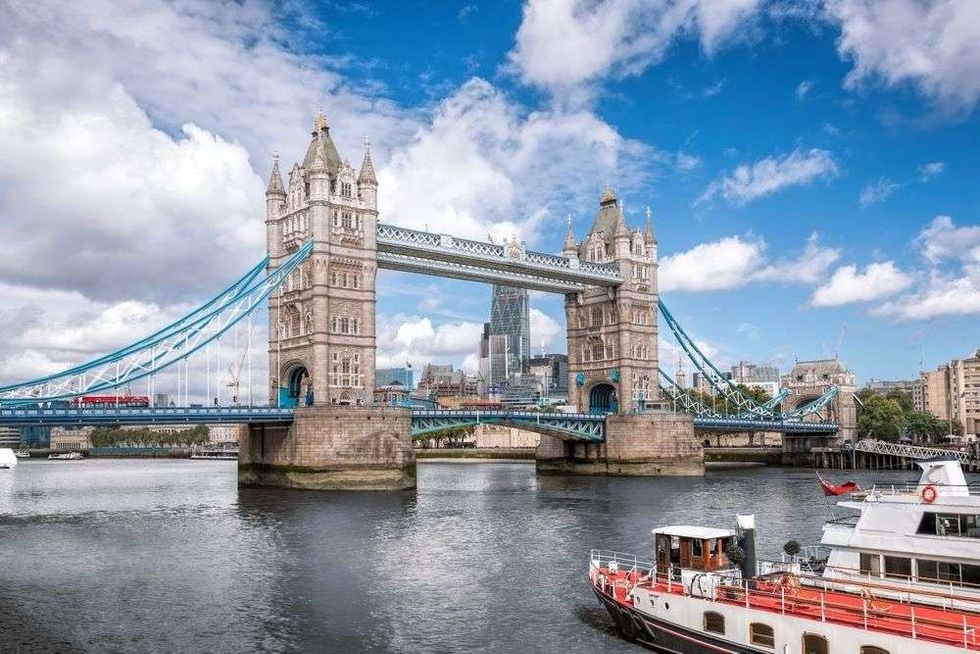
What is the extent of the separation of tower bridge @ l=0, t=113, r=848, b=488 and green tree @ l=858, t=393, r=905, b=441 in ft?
101

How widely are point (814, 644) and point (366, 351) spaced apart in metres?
54.9

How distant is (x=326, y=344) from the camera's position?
6906cm

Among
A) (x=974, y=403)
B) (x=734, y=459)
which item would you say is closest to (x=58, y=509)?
(x=734, y=459)

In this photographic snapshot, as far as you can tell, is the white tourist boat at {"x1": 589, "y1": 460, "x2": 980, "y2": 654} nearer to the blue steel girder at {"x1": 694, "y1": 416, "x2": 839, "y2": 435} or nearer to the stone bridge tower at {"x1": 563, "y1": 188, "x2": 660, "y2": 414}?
the stone bridge tower at {"x1": 563, "y1": 188, "x2": 660, "y2": 414}

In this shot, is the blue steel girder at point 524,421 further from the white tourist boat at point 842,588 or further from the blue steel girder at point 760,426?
the white tourist boat at point 842,588

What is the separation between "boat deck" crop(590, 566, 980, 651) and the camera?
60.5ft

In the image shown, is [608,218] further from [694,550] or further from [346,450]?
[694,550]

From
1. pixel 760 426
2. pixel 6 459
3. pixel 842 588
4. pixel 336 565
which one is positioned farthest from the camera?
pixel 6 459

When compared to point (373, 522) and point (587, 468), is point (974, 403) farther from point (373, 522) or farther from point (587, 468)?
point (373, 522)

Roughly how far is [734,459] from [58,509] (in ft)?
294

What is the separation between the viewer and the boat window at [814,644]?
774 inches

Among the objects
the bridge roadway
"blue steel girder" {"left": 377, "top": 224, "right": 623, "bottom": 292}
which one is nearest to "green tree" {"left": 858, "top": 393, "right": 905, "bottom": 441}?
the bridge roadway

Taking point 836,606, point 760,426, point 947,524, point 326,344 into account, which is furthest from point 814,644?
point 760,426

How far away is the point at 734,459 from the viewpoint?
123812 millimetres
